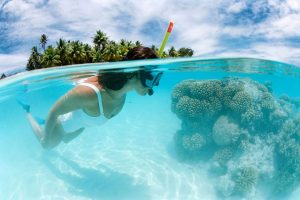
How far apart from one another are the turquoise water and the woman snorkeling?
111 centimetres

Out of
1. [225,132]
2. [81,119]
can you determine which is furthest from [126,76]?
[225,132]

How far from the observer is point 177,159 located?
25.5 ft

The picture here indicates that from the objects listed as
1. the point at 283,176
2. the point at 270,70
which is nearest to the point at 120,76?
the point at 283,176

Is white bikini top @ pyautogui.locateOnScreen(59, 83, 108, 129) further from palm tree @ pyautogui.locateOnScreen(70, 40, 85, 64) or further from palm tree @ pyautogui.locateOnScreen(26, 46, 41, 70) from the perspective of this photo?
palm tree @ pyautogui.locateOnScreen(26, 46, 41, 70)

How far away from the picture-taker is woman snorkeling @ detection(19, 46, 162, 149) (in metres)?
5.60

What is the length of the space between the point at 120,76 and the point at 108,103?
588mm

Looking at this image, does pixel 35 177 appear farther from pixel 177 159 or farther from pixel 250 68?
pixel 250 68

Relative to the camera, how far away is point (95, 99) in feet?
18.9

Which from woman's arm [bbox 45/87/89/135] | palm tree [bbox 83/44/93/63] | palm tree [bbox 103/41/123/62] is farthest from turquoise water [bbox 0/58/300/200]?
palm tree [bbox 83/44/93/63]

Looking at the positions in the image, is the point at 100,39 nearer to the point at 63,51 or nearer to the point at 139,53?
the point at 63,51

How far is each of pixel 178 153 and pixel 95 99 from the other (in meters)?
3.17

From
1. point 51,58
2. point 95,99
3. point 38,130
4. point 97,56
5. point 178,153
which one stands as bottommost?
point 178,153

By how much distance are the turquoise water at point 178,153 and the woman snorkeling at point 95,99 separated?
1107mm

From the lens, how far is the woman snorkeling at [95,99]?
5598 millimetres
